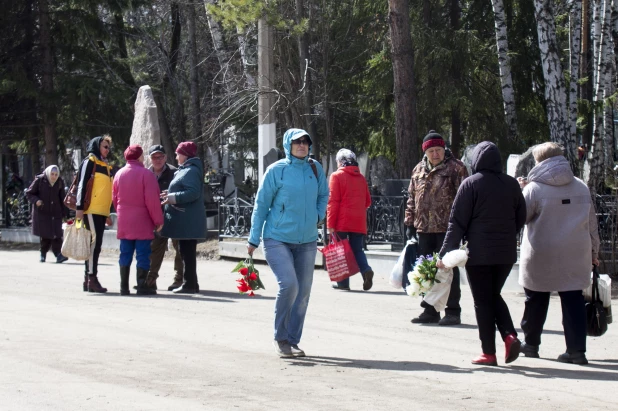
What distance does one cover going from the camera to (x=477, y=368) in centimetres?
802

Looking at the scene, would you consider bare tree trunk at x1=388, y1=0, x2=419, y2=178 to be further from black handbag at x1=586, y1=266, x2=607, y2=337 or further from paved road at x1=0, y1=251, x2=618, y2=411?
black handbag at x1=586, y1=266, x2=607, y2=337

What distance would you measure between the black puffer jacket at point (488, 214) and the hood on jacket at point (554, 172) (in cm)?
35

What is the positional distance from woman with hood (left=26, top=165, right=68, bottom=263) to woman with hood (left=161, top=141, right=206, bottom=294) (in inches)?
242

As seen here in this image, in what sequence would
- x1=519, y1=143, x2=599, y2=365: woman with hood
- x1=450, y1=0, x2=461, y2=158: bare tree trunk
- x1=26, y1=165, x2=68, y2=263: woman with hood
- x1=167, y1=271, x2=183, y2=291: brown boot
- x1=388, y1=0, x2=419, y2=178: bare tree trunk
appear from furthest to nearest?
x1=450, y1=0, x2=461, y2=158: bare tree trunk
x1=26, y1=165, x2=68, y2=263: woman with hood
x1=388, y1=0, x2=419, y2=178: bare tree trunk
x1=167, y1=271, x2=183, y2=291: brown boot
x1=519, y1=143, x2=599, y2=365: woman with hood

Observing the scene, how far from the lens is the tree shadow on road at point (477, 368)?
25.5 ft

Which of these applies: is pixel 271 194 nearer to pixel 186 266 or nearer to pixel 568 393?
pixel 568 393

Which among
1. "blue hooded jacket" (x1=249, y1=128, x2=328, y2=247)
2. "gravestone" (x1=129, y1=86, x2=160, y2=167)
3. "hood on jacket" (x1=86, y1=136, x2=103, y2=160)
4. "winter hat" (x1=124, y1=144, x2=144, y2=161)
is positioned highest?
"gravestone" (x1=129, y1=86, x2=160, y2=167)

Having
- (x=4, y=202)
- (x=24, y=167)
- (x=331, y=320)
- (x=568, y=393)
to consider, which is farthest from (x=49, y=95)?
(x=568, y=393)

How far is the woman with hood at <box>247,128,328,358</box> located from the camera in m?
8.33

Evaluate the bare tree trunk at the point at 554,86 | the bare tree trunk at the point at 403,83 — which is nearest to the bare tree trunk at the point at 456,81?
the bare tree trunk at the point at 403,83

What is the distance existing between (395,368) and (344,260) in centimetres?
500

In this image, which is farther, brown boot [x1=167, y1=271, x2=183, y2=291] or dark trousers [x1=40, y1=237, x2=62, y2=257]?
dark trousers [x1=40, y1=237, x2=62, y2=257]

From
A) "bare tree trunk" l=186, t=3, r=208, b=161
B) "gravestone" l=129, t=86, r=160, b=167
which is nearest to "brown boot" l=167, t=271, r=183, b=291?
"gravestone" l=129, t=86, r=160, b=167

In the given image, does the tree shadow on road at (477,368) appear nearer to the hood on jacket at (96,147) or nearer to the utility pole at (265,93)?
the hood on jacket at (96,147)
